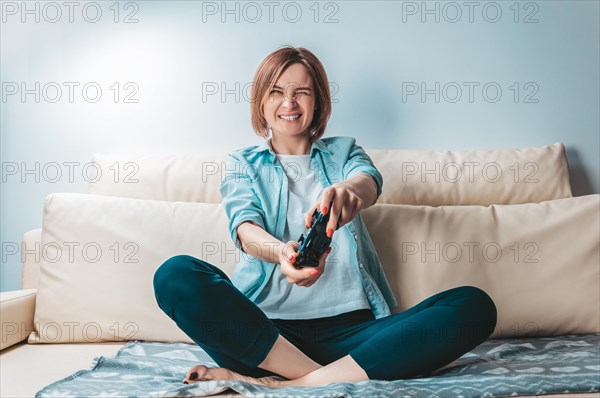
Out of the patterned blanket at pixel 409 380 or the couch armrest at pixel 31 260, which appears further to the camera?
the couch armrest at pixel 31 260

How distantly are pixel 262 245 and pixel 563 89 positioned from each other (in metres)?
1.14

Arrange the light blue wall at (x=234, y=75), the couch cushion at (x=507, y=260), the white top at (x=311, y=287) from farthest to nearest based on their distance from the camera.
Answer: the light blue wall at (x=234, y=75) < the couch cushion at (x=507, y=260) < the white top at (x=311, y=287)

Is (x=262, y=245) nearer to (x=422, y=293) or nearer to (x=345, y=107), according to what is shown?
(x=422, y=293)

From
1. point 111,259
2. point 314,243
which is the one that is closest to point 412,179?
point 314,243

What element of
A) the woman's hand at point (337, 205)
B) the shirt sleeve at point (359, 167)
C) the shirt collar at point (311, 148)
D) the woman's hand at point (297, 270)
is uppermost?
the shirt collar at point (311, 148)

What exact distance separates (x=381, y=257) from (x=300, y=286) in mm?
308

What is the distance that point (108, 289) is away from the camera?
165cm

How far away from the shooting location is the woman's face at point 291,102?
1.62m

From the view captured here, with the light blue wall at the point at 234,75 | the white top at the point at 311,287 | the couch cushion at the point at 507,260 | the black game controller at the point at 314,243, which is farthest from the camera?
the light blue wall at the point at 234,75

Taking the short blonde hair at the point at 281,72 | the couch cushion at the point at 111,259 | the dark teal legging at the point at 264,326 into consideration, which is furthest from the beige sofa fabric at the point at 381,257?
the dark teal legging at the point at 264,326

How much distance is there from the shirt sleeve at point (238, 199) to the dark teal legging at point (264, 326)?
0.69 ft

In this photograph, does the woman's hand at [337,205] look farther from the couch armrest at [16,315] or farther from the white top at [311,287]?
the couch armrest at [16,315]

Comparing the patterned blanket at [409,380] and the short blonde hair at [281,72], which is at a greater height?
the short blonde hair at [281,72]

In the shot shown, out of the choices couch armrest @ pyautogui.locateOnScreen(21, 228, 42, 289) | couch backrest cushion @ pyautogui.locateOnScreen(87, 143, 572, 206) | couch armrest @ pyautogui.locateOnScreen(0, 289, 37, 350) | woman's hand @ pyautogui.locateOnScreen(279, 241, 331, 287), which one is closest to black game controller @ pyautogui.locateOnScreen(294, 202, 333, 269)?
woman's hand @ pyautogui.locateOnScreen(279, 241, 331, 287)
